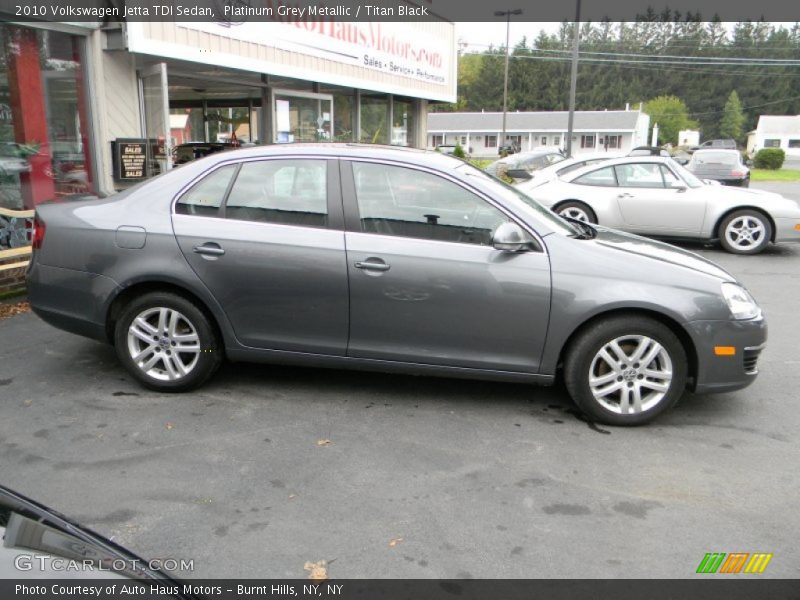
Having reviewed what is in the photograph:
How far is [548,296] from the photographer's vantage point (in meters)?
4.10

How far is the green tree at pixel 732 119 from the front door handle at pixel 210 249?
108m

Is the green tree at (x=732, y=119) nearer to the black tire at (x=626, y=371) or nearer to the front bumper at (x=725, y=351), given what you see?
the front bumper at (x=725, y=351)

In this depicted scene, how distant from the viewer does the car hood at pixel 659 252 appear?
14.1 feet

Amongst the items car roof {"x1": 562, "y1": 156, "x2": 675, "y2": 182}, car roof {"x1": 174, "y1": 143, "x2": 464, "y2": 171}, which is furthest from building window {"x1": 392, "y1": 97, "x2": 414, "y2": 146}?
car roof {"x1": 174, "y1": 143, "x2": 464, "y2": 171}

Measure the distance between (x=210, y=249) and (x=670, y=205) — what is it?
798 centimetres

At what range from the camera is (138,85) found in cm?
922

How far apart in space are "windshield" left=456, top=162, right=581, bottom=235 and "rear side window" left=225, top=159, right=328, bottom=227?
934 mm

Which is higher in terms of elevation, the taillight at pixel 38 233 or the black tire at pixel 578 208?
the taillight at pixel 38 233

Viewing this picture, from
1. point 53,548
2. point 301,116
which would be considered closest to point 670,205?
point 301,116

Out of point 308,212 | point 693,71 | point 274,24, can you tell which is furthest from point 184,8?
point 693,71

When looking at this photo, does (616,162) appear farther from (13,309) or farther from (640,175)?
(13,309)

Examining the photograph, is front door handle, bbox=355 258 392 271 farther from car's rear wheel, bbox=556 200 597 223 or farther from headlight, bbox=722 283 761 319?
car's rear wheel, bbox=556 200 597 223

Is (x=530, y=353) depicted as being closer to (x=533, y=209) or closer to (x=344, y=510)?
(x=533, y=209)

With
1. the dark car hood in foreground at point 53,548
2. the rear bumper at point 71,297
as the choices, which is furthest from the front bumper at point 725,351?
the rear bumper at point 71,297
